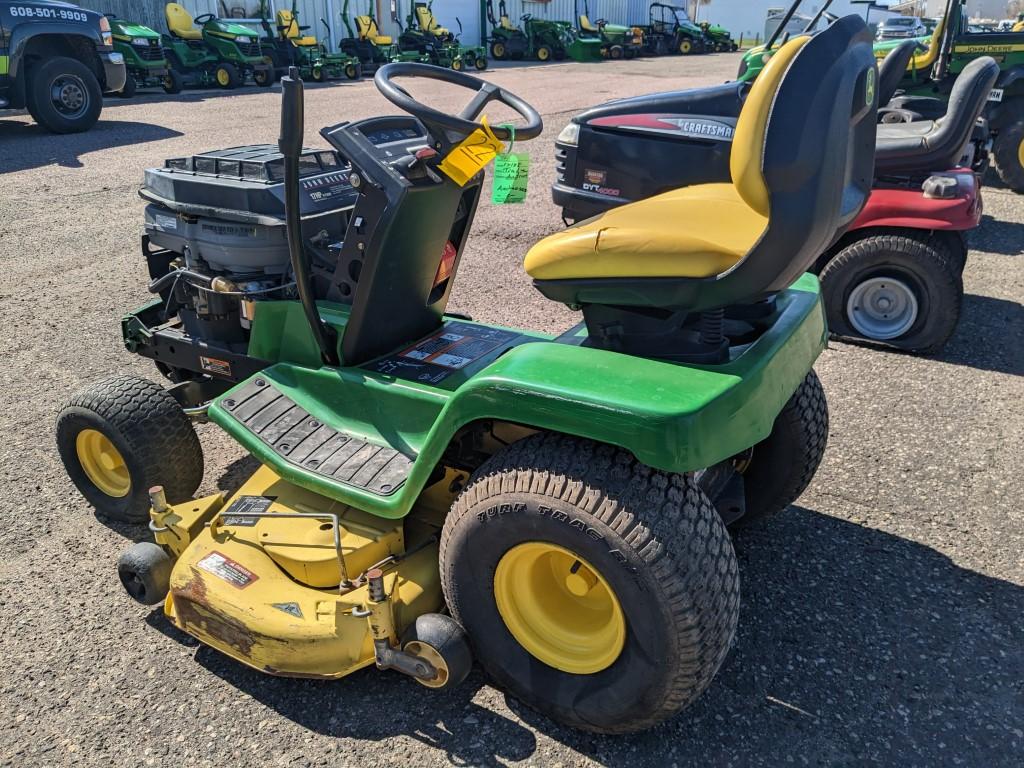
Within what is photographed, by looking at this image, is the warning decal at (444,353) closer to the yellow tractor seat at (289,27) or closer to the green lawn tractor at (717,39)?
the yellow tractor seat at (289,27)

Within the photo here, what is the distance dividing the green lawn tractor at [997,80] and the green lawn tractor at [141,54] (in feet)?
39.8

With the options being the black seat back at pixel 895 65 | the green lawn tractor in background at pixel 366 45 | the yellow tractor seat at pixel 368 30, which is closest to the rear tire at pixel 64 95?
the black seat back at pixel 895 65

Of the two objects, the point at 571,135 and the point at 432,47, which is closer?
the point at 571,135

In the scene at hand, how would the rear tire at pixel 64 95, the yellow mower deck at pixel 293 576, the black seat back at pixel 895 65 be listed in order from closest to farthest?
the yellow mower deck at pixel 293 576 < the black seat back at pixel 895 65 < the rear tire at pixel 64 95

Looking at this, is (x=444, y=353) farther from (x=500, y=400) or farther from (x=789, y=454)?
(x=789, y=454)

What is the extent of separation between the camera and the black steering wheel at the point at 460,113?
94.5 inches

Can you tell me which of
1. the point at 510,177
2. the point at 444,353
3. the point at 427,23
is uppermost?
the point at 427,23

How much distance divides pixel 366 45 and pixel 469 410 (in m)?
20.6

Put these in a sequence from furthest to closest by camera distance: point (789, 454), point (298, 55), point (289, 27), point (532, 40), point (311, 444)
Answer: point (532, 40) < point (289, 27) < point (298, 55) < point (789, 454) < point (311, 444)

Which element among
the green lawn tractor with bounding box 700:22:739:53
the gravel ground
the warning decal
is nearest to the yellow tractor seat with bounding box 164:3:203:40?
the gravel ground

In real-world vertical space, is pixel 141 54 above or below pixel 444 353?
above

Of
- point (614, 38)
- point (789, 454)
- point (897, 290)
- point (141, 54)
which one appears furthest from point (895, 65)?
point (614, 38)

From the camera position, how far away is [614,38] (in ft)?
84.6

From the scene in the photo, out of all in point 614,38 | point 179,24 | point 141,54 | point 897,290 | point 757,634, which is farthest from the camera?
point 614,38
